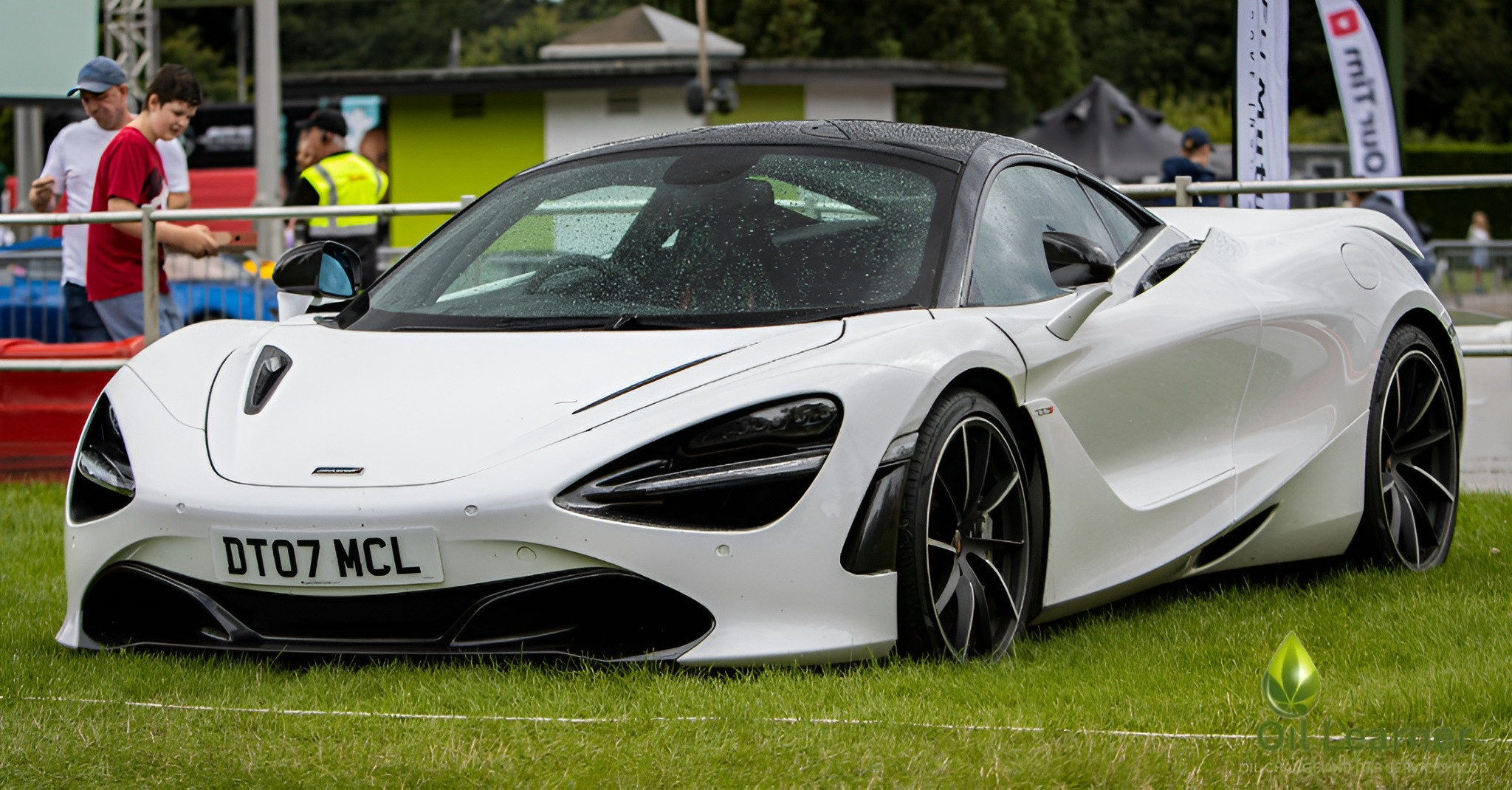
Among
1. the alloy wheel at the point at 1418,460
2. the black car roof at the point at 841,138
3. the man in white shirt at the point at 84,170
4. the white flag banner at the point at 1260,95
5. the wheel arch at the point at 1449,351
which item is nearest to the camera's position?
the black car roof at the point at 841,138

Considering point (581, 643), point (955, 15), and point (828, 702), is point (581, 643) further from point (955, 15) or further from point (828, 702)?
point (955, 15)

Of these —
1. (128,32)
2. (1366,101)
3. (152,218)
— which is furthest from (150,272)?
(128,32)

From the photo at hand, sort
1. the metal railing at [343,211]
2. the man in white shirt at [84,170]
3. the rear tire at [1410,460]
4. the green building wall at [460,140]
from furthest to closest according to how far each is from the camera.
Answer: the green building wall at [460,140] → the man in white shirt at [84,170] → the metal railing at [343,211] → the rear tire at [1410,460]

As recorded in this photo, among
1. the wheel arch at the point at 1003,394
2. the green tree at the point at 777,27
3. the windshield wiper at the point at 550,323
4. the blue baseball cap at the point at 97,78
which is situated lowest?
the wheel arch at the point at 1003,394

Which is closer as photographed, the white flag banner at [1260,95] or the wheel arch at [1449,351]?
the wheel arch at [1449,351]

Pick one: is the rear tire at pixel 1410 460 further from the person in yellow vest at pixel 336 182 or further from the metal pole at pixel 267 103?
the metal pole at pixel 267 103

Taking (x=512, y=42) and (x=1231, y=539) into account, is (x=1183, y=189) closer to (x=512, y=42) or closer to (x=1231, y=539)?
(x=1231, y=539)

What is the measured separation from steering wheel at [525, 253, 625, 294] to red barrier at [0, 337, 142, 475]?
4457mm

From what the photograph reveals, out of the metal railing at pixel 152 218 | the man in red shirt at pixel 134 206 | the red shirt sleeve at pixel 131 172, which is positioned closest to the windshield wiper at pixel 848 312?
the metal railing at pixel 152 218

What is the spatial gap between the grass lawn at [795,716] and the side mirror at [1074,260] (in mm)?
875

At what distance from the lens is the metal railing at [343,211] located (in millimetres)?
7719

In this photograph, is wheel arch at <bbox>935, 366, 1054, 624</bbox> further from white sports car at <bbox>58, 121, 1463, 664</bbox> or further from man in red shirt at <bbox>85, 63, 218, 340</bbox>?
man in red shirt at <bbox>85, 63, 218, 340</bbox>

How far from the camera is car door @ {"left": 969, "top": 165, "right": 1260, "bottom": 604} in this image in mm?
4402

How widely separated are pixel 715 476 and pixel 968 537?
0.70 m
